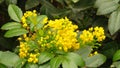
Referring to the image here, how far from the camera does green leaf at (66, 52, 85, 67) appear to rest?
1281 mm

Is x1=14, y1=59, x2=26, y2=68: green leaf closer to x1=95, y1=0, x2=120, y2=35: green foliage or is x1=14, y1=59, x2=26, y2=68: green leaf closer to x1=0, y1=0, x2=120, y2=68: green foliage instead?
x1=0, y1=0, x2=120, y2=68: green foliage

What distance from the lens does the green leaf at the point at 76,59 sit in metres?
1.28

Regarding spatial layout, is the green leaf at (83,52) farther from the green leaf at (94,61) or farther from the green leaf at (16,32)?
the green leaf at (16,32)

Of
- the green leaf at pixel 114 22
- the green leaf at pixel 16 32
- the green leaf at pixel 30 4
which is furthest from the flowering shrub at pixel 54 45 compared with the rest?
the green leaf at pixel 30 4

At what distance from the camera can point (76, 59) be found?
1.29 m

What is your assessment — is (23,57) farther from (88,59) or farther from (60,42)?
(88,59)

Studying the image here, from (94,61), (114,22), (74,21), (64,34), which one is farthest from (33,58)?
(74,21)

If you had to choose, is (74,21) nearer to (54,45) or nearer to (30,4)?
(30,4)

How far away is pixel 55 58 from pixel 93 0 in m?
0.60

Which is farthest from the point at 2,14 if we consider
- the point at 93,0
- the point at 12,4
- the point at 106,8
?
the point at 106,8

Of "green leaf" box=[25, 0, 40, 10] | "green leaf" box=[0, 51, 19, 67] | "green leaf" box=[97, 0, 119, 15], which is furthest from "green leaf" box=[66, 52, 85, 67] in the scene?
"green leaf" box=[25, 0, 40, 10]

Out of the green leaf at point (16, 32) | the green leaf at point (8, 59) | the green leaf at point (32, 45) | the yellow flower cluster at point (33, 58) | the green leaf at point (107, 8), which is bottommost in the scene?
the green leaf at point (8, 59)

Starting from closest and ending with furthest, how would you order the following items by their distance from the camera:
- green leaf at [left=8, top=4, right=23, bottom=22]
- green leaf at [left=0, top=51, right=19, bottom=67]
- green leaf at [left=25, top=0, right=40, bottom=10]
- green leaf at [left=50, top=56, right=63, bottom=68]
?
green leaf at [left=50, top=56, right=63, bottom=68]
green leaf at [left=0, top=51, right=19, bottom=67]
green leaf at [left=8, top=4, right=23, bottom=22]
green leaf at [left=25, top=0, right=40, bottom=10]

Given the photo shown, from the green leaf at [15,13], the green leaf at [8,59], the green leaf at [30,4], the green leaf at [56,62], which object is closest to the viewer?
the green leaf at [56,62]
